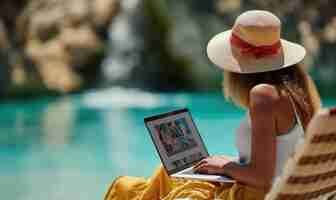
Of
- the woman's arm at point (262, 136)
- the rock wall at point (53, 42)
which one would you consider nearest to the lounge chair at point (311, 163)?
the woman's arm at point (262, 136)

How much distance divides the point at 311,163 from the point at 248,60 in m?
0.61

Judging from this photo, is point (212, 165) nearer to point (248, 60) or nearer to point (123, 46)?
point (248, 60)

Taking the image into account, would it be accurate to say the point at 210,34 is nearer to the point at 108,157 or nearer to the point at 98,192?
the point at 108,157

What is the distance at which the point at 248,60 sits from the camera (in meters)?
2.62

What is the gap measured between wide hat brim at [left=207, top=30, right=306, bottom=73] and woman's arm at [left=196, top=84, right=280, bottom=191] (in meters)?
0.14

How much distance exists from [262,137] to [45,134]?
735cm

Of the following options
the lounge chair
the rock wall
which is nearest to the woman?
the lounge chair

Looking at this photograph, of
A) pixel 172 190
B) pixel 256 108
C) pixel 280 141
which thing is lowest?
pixel 172 190

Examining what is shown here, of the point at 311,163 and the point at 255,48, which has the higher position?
the point at 255,48

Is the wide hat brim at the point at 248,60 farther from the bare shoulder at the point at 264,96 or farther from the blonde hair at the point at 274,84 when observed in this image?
the bare shoulder at the point at 264,96

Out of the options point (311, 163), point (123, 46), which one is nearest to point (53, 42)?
point (123, 46)

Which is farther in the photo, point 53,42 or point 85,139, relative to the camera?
point 53,42

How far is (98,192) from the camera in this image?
19.9ft

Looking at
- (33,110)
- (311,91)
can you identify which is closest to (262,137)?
(311,91)
